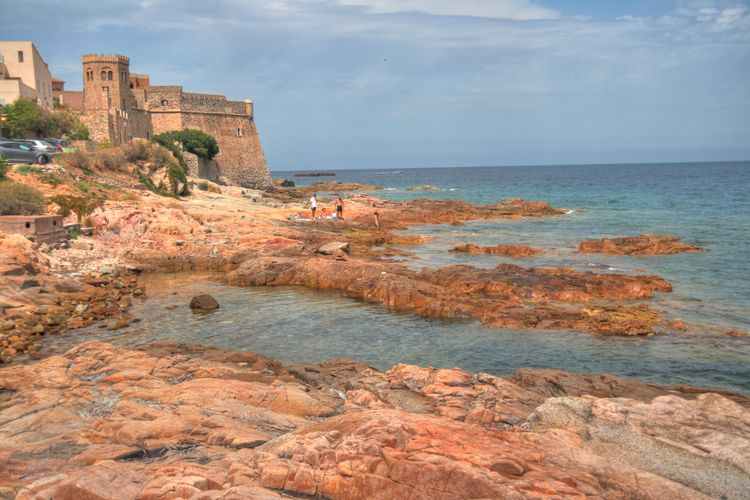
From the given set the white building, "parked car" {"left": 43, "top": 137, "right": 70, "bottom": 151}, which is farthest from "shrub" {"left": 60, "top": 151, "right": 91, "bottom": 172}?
the white building

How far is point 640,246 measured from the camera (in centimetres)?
2766

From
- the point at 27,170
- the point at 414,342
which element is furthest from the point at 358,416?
the point at 27,170

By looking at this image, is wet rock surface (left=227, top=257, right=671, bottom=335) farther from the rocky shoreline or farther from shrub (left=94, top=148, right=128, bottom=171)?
shrub (left=94, top=148, right=128, bottom=171)

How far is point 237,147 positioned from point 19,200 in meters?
43.2

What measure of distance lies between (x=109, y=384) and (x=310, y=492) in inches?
216

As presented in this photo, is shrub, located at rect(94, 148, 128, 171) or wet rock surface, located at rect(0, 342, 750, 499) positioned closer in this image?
wet rock surface, located at rect(0, 342, 750, 499)

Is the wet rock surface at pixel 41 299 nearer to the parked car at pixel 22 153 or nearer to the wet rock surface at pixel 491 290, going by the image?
the wet rock surface at pixel 491 290

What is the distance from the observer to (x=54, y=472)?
20.4 ft

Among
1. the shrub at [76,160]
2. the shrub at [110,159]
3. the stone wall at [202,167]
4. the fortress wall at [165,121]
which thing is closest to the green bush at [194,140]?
the stone wall at [202,167]

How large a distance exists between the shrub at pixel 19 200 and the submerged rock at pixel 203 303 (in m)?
9.57

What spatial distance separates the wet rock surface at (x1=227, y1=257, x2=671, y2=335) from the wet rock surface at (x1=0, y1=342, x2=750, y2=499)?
16.2ft

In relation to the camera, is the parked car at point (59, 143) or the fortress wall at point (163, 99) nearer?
the parked car at point (59, 143)

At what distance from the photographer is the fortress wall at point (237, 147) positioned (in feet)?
200

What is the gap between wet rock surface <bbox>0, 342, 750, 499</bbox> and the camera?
18.2 feet
